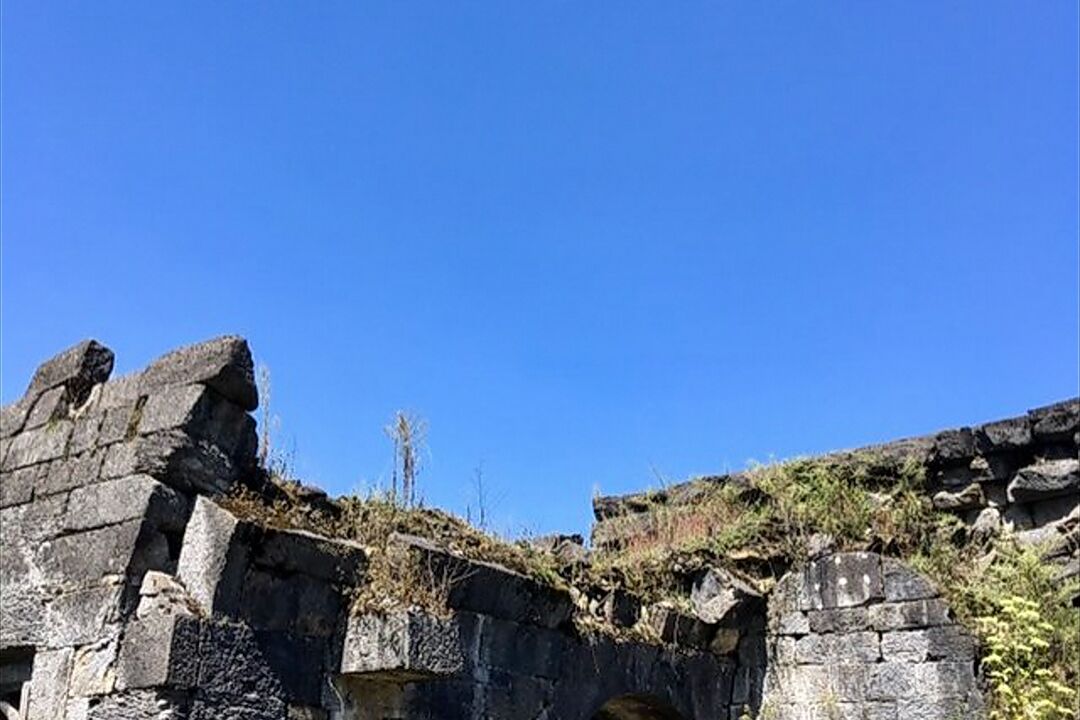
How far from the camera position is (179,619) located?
5.13m

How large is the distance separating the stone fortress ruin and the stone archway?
2 cm

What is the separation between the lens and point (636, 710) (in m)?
7.91

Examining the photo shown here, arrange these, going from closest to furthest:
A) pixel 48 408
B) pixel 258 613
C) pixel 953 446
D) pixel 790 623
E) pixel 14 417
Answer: pixel 258 613 → pixel 48 408 → pixel 14 417 → pixel 790 623 → pixel 953 446

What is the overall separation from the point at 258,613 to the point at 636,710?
343cm

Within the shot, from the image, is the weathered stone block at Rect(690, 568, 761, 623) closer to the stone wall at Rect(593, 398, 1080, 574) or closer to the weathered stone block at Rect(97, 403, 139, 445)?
the stone wall at Rect(593, 398, 1080, 574)

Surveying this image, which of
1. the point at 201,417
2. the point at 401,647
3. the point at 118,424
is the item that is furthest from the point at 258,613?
the point at 118,424

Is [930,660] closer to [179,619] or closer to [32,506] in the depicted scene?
[179,619]

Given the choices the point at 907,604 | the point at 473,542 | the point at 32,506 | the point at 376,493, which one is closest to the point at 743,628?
the point at 907,604

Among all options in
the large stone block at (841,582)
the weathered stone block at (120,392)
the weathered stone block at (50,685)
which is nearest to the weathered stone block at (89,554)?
the weathered stone block at (50,685)

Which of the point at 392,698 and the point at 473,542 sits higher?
the point at 473,542

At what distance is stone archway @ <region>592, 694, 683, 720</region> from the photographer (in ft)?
25.2

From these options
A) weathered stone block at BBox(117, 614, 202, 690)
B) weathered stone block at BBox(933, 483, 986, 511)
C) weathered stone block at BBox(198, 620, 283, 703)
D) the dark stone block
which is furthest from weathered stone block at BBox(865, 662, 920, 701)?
weathered stone block at BBox(117, 614, 202, 690)

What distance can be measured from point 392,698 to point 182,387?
203 centimetres

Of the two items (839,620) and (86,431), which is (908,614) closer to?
(839,620)
